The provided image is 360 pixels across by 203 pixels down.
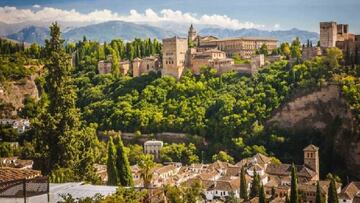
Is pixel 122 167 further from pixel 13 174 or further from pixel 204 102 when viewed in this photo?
pixel 204 102

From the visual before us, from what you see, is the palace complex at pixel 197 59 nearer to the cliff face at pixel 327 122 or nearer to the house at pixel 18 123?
the cliff face at pixel 327 122

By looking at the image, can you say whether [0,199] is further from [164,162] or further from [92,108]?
[92,108]

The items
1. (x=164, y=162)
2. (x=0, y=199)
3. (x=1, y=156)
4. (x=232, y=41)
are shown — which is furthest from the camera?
(x=232, y=41)

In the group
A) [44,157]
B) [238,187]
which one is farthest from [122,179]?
[44,157]

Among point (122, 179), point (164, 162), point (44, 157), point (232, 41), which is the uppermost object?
point (232, 41)

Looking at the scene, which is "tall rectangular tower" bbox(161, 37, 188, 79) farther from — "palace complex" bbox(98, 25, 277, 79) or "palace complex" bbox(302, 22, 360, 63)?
"palace complex" bbox(302, 22, 360, 63)

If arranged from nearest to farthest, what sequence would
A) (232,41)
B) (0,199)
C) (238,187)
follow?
(0,199), (238,187), (232,41)
